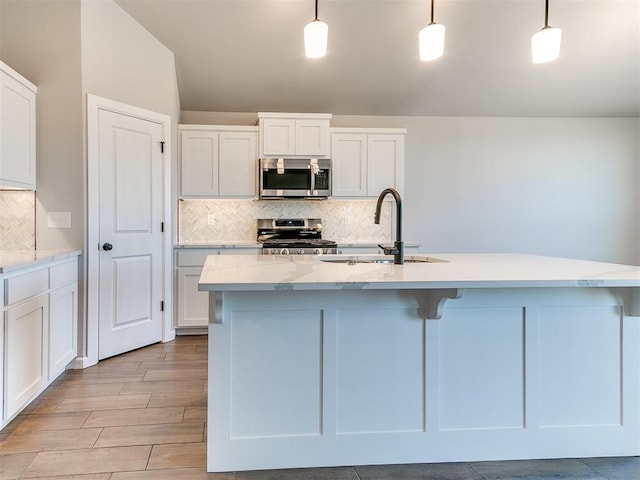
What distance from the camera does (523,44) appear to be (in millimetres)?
3955

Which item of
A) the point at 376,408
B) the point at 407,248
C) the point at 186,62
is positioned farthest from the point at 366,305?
the point at 186,62

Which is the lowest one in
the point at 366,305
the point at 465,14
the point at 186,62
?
the point at 366,305

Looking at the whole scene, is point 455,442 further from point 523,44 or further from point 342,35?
point 523,44

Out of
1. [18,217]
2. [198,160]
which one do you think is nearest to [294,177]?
[198,160]

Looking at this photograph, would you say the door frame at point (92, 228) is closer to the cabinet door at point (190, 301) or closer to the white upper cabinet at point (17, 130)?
the white upper cabinet at point (17, 130)

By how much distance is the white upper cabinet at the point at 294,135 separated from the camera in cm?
426

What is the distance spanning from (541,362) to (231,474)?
1.37m

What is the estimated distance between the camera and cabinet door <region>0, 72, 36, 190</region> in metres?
2.65

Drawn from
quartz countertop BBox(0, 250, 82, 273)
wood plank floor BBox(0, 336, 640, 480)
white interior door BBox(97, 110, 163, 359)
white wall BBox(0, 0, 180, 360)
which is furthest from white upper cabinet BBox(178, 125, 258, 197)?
wood plank floor BBox(0, 336, 640, 480)

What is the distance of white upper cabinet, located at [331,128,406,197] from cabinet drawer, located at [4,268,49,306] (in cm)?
277

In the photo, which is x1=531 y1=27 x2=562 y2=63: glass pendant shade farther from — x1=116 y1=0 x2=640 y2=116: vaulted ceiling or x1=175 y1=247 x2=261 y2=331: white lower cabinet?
x1=175 y1=247 x2=261 y2=331: white lower cabinet

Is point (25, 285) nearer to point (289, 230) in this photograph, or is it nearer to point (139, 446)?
point (139, 446)

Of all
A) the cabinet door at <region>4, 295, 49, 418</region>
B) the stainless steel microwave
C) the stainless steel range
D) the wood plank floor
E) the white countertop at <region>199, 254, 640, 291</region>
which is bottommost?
the wood plank floor

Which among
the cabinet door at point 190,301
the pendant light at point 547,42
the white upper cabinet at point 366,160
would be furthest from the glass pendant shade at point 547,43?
the cabinet door at point 190,301
